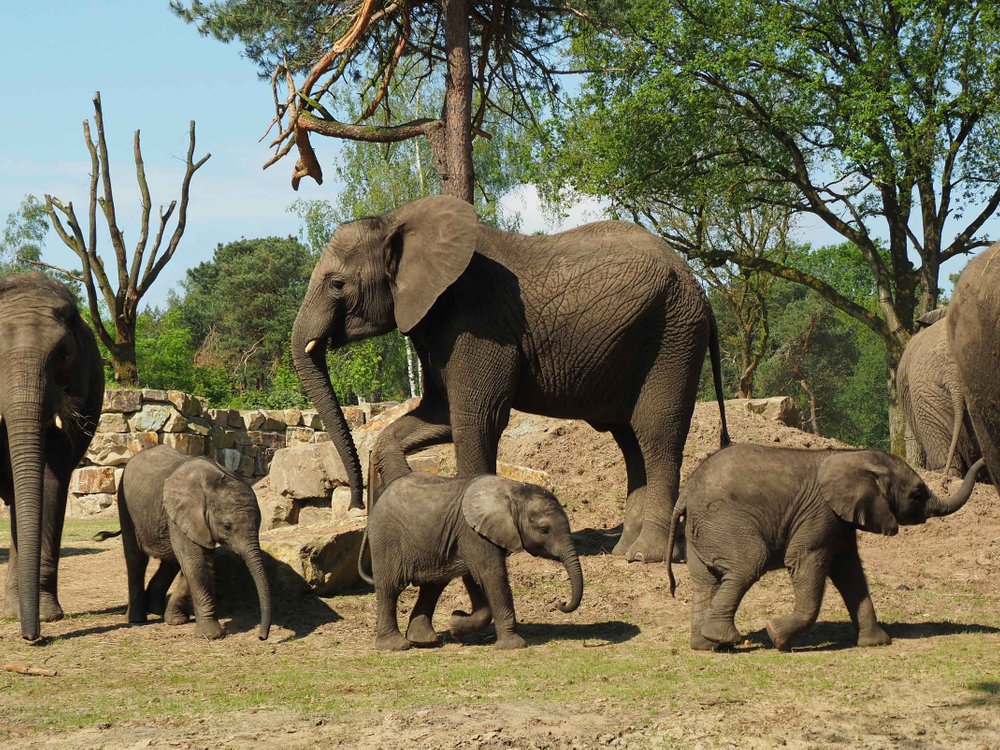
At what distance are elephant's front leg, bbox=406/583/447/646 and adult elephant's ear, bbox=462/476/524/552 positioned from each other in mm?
674

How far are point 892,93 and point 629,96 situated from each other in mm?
5915

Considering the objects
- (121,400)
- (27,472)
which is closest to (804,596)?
(27,472)

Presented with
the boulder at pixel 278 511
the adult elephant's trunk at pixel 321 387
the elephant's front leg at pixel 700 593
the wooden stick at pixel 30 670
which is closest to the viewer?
the wooden stick at pixel 30 670

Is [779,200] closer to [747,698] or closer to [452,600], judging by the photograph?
[452,600]

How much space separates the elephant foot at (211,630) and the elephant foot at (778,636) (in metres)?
3.91

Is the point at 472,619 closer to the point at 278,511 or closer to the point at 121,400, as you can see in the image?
the point at 278,511


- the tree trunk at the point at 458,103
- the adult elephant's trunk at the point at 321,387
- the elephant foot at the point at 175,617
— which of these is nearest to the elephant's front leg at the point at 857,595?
the adult elephant's trunk at the point at 321,387

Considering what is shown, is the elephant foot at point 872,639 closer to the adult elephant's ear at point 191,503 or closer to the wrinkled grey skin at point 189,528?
the wrinkled grey skin at point 189,528

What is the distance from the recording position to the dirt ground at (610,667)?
5.58m

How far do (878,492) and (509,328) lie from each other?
374 centimetres

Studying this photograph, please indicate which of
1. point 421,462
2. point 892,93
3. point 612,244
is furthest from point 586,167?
point 612,244

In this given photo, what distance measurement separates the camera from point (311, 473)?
13.4m

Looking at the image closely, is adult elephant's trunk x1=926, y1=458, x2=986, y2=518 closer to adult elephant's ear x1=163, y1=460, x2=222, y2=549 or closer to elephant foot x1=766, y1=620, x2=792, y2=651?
elephant foot x1=766, y1=620, x2=792, y2=651

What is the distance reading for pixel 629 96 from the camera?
27.2 metres
